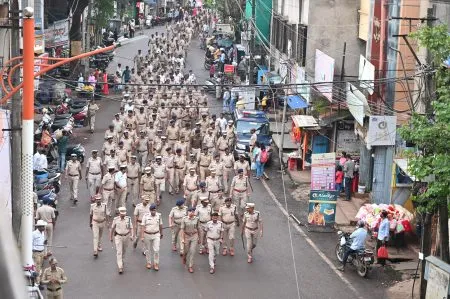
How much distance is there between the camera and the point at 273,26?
43.5 metres

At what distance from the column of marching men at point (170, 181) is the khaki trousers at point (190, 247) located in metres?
0.02

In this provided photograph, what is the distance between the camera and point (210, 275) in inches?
599

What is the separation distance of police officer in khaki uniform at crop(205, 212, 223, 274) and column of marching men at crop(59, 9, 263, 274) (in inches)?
0.7

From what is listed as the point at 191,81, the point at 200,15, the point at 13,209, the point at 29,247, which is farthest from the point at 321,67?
the point at 200,15

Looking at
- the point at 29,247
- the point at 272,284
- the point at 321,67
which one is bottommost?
the point at 272,284

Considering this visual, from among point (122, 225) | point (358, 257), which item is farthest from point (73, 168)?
point (358, 257)

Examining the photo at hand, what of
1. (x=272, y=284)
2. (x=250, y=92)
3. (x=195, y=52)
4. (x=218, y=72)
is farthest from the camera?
(x=195, y=52)

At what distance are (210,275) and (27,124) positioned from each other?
6312 millimetres

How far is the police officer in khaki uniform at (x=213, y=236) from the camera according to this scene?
15430 millimetres

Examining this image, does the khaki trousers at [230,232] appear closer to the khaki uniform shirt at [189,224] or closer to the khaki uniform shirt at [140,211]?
the khaki uniform shirt at [189,224]

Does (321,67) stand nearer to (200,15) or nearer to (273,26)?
(273,26)

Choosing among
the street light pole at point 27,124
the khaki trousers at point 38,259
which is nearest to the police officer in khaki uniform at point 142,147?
the khaki trousers at point 38,259

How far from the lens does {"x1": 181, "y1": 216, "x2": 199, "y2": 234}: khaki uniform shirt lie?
50.6 ft

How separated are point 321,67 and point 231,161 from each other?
260 inches
